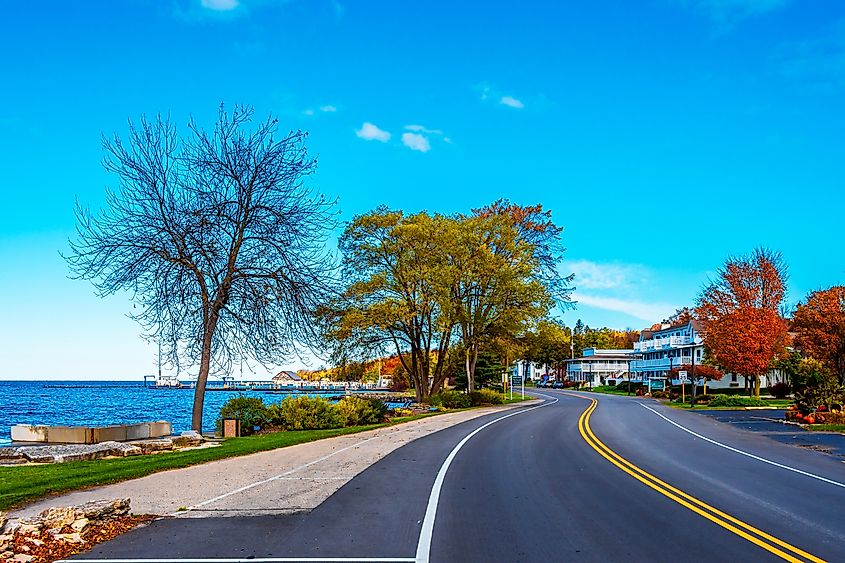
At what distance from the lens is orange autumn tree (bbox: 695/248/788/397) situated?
52.9 m

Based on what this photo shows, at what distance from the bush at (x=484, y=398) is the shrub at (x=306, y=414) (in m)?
22.0

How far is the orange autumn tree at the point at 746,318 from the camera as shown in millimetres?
52875

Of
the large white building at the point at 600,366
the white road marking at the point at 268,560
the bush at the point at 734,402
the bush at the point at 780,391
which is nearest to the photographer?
the white road marking at the point at 268,560

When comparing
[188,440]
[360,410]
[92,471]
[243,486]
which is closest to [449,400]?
[360,410]

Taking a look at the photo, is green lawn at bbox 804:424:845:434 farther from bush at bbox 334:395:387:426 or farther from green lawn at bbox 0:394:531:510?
green lawn at bbox 0:394:531:510

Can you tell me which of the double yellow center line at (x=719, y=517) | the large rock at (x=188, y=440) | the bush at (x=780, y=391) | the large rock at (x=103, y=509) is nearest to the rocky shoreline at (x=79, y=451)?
the large rock at (x=188, y=440)

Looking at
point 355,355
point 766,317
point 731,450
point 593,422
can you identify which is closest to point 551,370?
point 766,317

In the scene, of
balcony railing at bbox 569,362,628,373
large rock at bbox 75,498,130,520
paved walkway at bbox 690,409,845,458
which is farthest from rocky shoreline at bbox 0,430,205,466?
balcony railing at bbox 569,362,628,373

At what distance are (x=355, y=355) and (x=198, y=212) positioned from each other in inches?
929

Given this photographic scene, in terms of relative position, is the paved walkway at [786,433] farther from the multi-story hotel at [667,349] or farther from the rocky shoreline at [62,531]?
the multi-story hotel at [667,349]

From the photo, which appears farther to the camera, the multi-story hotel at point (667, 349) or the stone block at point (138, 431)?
the multi-story hotel at point (667, 349)

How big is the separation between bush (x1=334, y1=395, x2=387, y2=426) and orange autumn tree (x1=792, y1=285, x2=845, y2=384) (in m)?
29.0

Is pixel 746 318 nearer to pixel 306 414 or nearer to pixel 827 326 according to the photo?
pixel 827 326

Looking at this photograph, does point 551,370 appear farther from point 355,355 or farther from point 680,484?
point 680,484
